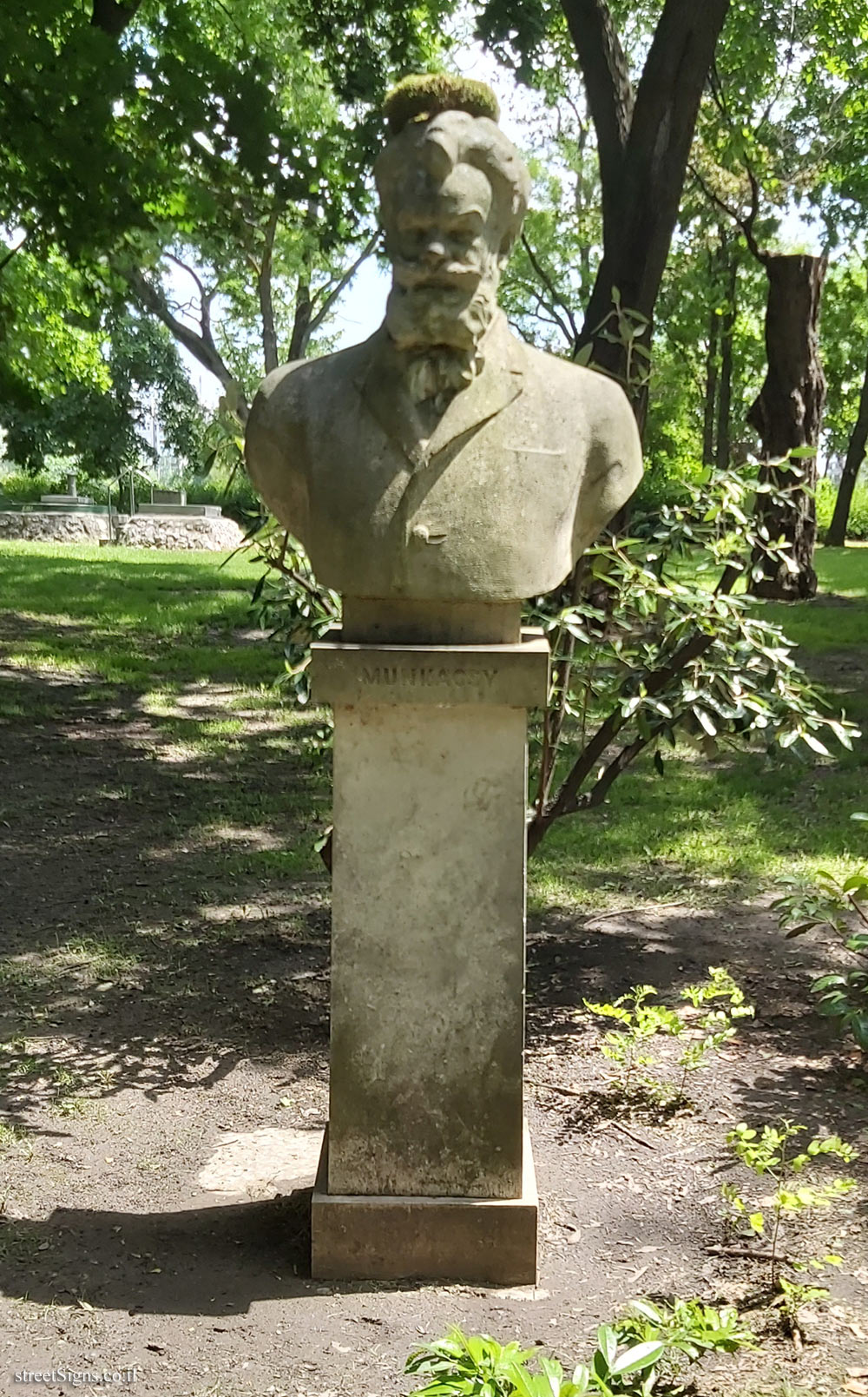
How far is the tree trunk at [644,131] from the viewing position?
787cm

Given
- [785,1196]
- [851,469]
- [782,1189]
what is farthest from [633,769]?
[851,469]

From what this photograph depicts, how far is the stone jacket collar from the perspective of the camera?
9.82 ft

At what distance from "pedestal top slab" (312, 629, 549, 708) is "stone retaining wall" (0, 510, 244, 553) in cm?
1806

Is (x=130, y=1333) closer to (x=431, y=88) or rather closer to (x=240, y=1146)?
(x=240, y=1146)

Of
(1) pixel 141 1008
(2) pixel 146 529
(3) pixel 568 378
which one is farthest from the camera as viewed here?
(2) pixel 146 529

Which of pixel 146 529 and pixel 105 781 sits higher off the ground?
pixel 146 529

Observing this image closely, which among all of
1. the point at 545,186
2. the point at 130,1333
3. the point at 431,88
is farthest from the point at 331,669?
the point at 545,186

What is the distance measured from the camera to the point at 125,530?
70.8 ft

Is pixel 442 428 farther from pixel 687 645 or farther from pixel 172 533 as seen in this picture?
pixel 172 533

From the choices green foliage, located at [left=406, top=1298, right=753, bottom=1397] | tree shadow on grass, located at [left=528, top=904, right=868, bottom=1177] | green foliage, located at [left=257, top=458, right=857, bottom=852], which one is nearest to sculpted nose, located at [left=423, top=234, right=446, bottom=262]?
green foliage, located at [left=257, top=458, right=857, bottom=852]

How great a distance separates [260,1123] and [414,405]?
2300 mm

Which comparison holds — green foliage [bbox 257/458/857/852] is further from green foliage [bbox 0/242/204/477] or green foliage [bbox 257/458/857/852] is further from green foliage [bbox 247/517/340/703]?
green foliage [bbox 0/242/204/477]

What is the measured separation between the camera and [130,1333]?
9.78ft

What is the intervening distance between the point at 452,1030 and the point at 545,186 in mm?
25585
